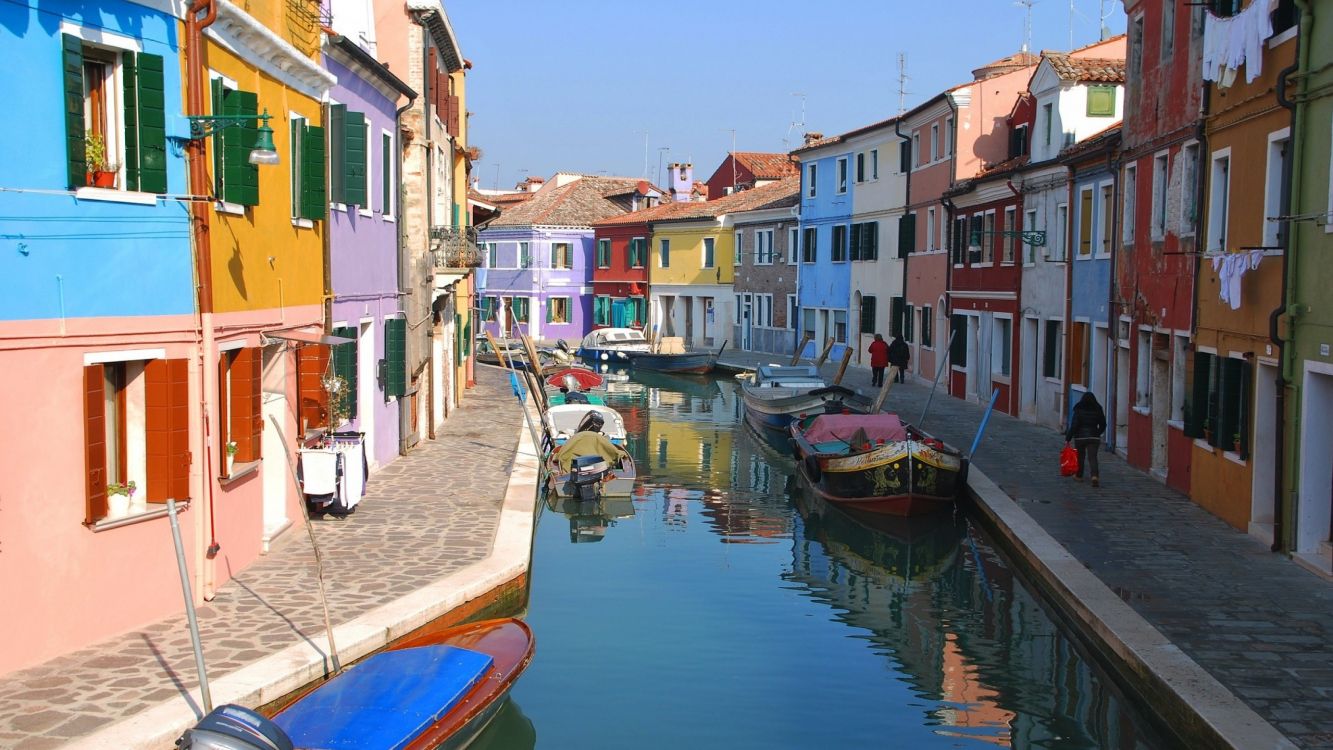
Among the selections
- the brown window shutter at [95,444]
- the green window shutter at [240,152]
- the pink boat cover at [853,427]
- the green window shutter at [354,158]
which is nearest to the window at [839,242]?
the pink boat cover at [853,427]

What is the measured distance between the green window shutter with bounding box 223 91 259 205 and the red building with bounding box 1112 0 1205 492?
1284 centimetres

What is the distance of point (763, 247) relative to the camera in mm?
55031

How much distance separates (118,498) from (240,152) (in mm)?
3465

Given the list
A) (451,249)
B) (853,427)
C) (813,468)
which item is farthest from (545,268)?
(813,468)

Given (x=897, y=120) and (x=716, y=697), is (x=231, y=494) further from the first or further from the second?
(x=897, y=120)

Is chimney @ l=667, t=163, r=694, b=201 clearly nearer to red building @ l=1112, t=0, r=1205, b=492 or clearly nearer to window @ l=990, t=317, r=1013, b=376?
window @ l=990, t=317, r=1013, b=376

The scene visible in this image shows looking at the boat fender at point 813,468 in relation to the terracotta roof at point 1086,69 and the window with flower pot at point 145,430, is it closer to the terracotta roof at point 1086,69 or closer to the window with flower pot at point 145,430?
the terracotta roof at point 1086,69

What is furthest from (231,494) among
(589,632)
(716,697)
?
(716,697)

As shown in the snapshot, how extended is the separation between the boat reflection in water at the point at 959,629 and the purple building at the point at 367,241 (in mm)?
7010

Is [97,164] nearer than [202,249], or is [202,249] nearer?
[97,164]

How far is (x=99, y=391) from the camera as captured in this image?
1081cm

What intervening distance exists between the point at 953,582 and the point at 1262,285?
538 cm

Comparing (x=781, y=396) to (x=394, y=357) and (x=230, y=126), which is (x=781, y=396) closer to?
(x=394, y=357)

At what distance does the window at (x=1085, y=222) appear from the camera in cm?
2561
